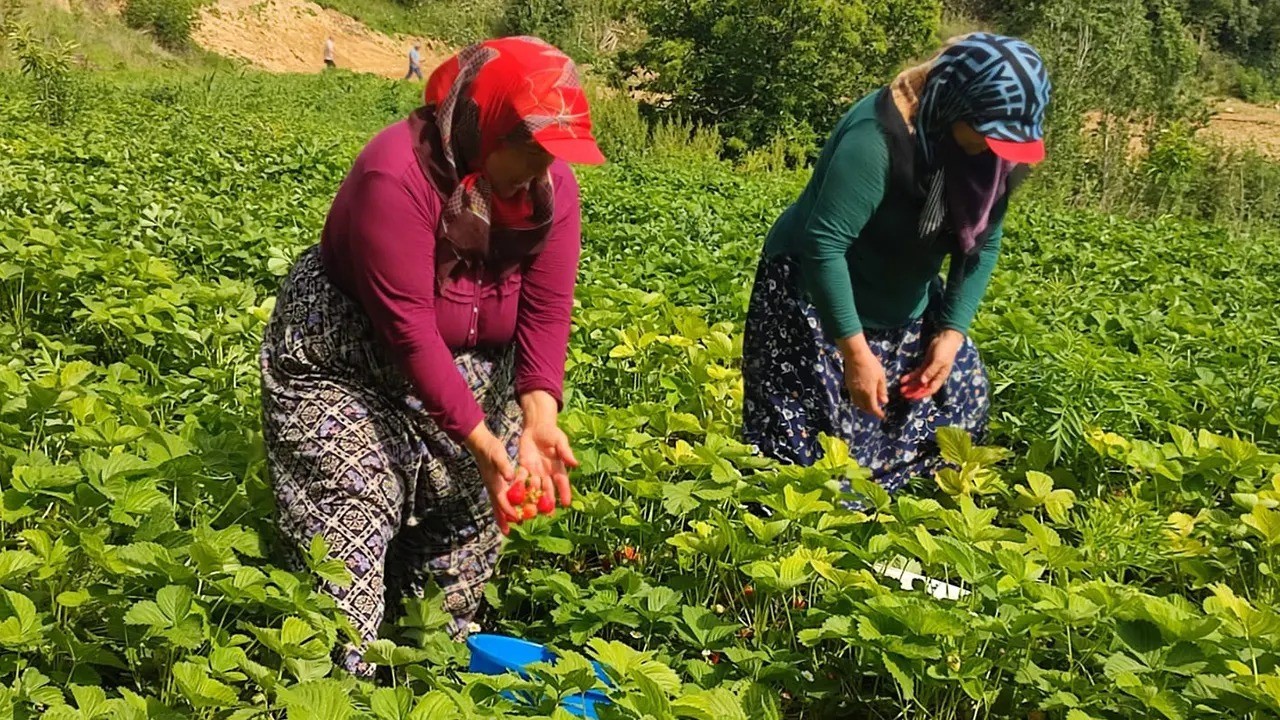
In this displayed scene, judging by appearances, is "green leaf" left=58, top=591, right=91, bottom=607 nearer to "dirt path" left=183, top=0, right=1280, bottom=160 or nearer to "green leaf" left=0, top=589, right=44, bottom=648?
"green leaf" left=0, top=589, right=44, bottom=648

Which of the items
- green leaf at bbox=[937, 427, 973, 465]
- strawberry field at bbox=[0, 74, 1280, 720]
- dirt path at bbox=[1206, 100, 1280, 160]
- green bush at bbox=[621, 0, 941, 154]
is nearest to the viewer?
strawberry field at bbox=[0, 74, 1280, 720]

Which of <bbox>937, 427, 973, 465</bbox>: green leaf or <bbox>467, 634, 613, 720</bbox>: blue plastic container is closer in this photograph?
<bbox>467, 634, 613, 720</bbox>: blue plastic container

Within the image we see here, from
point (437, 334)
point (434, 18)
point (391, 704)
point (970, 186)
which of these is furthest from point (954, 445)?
point (434, 18)

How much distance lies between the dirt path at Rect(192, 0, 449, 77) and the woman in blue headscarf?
26.6 meters

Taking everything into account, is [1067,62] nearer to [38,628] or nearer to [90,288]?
[90,288]

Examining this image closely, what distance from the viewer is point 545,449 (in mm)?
2389

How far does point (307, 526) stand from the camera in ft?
7.47

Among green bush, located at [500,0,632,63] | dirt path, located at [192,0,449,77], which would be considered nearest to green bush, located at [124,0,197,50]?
dirt path, located at [192,0,449,77]

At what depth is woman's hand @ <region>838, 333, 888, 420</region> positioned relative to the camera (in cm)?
285

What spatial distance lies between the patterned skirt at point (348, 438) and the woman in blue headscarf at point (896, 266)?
35.2 inches

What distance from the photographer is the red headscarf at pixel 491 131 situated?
77.3 inches

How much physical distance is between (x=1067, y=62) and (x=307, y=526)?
14021 mm

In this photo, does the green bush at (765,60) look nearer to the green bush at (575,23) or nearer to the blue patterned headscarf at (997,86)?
the green bush at (575,23)

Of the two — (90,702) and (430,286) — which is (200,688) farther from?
(430,286)
